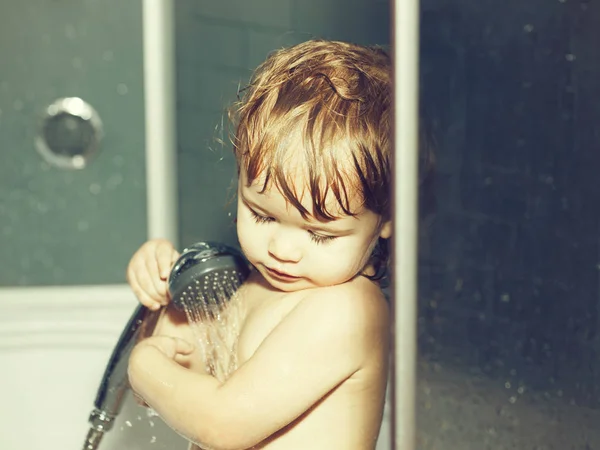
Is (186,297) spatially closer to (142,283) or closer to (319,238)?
(142,283)

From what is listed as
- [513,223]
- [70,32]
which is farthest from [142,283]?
[70,32]

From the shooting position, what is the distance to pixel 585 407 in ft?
1.63

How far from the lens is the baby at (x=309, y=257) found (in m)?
0.77

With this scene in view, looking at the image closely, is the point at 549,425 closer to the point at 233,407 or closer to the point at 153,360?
the point at 233,407

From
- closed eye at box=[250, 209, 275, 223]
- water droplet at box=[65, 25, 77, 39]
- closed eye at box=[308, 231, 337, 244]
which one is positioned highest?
water droplet at box=[65, 25, 77, 39]

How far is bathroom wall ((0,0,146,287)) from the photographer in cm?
152

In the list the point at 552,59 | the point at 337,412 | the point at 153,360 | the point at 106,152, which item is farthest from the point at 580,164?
the point at 106,152

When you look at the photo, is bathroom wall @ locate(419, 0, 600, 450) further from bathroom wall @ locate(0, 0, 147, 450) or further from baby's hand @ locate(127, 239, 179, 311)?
bathroom wall @ locate(0, 0, 147, 450)

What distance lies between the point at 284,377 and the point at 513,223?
0.36 m

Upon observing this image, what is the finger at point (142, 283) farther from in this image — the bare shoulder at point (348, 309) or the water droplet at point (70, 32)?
the water droplet at point (70, 32)

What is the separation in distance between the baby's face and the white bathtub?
65 cm

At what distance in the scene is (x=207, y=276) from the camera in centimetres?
90

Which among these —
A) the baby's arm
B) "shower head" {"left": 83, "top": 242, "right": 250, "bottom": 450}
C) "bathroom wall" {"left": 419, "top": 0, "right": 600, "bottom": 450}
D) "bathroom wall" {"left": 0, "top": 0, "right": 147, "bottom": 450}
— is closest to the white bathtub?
"bathroom wall" {"left": 0, "top": 0, "right": 147, "bottom": 450}

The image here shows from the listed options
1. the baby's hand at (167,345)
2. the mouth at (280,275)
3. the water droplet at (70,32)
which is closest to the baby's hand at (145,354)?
the baby's hand at (167,345)
